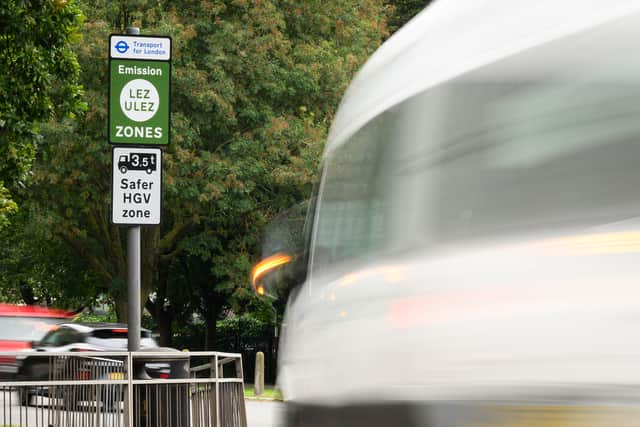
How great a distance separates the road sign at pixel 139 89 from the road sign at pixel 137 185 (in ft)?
0.40

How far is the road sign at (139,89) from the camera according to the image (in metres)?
11.0

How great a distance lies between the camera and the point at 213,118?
3133 centimetres

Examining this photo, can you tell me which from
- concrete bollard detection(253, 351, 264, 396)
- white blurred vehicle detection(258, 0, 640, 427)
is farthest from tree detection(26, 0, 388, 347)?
white blurred vehicle detection(258, 0, 640, 427)

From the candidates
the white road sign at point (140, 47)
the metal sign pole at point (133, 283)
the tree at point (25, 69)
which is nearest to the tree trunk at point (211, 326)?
the tree at point (25, 69)

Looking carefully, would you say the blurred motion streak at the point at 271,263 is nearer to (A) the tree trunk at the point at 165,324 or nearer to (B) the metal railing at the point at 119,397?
(B) the metal railing at the point at 119,397

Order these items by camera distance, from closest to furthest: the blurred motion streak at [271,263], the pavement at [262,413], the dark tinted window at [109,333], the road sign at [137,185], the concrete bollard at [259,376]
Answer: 1. the blurred motion streak at [271,263]
2. the road sign at [137,185]
3. the pavement at [262,413]
4. the dark tinted window at [109,333]
5. the concrete bollard at [259,376]

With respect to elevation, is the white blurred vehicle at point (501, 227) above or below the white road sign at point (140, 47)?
below

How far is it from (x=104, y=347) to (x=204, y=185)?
10.1 meters

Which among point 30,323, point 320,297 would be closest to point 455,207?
point 320,297

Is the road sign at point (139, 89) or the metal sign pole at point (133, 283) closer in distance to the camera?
the metal sign pole at point (133, 283)

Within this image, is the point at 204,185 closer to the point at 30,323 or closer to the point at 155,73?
the point at 30,323

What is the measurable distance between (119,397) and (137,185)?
6.43 feet

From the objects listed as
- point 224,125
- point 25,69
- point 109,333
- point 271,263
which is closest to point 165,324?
point 224,125

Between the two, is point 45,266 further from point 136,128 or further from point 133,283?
point 133,283
